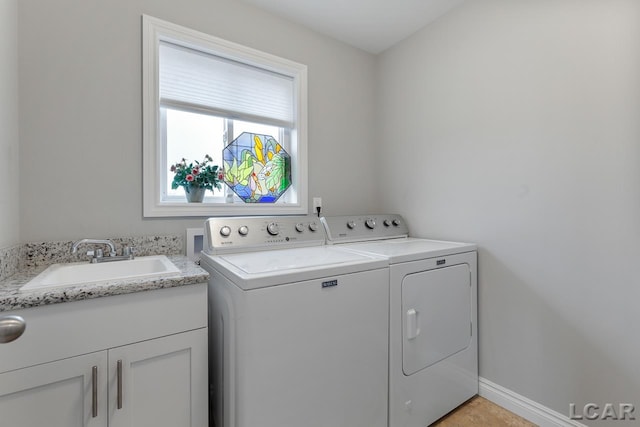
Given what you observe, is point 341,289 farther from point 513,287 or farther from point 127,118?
point 127,118

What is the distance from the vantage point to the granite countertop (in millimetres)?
849

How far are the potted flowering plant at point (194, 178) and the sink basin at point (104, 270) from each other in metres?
0.42

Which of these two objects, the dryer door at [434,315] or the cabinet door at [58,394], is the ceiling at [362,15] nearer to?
the dryer door at [434,315]

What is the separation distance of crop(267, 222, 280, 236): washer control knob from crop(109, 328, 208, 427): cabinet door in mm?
659

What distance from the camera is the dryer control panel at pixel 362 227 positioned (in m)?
1.91

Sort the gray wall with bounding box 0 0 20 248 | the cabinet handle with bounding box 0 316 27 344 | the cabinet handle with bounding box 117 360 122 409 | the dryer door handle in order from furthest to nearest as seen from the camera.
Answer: the dryer door handle
the gray wall with bounding box 0 0 20 248
the cabinet handle with bounding box 117 360 122 409
the cabinet handle with bounding box 0 316 27 344

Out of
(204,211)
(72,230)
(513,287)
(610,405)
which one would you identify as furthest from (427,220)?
(72,230)

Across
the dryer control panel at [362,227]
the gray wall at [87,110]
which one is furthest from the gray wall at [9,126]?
the dryer control panel at [362,227]

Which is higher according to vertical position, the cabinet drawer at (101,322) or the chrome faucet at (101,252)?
the chrome faucet at (101,252)

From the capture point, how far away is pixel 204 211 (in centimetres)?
174

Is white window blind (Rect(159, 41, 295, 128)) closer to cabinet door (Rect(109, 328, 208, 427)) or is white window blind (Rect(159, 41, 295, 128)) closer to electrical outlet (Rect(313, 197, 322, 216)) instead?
electrical outlet (Rect(313, 197, 322, 216))

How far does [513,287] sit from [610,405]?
1.99 ft

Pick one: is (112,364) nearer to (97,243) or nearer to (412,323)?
(97,243)

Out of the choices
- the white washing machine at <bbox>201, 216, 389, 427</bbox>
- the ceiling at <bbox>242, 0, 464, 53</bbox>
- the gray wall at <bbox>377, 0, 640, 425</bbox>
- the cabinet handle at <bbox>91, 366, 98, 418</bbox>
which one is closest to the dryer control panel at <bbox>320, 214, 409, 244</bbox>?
the gray wall at <bbox>377, 0, 640, 425</bbox>
